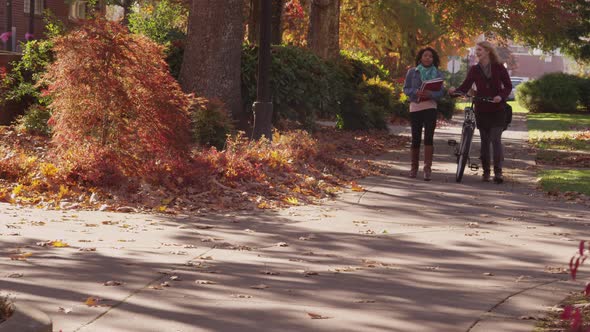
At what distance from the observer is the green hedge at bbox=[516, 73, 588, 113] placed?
5225 cm

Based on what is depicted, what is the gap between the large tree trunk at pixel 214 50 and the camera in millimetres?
19281

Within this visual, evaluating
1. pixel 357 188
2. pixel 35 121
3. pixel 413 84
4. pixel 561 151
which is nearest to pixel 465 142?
pixel 413 84

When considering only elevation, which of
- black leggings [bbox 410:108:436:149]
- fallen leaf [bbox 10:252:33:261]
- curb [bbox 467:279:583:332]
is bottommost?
fallen leaf [bbox 10:252:33:261]

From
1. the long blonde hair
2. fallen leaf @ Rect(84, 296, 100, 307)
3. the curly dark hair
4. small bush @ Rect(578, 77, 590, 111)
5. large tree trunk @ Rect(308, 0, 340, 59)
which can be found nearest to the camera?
fallen leaf @ Rect(84, 296, 100, 307)

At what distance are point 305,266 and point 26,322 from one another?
3585 mm

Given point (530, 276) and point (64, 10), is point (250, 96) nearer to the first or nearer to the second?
point (530, 276)

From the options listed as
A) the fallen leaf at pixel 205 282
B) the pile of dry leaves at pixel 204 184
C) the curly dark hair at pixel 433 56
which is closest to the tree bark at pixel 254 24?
the pile of dry leaves at pixel 204 184

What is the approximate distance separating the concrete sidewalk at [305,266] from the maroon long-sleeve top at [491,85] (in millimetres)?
2603

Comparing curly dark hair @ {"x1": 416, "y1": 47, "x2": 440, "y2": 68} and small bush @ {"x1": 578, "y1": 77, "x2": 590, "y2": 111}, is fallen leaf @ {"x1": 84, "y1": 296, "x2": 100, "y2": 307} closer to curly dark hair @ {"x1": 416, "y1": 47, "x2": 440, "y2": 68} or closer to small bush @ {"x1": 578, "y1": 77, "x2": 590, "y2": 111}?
curly dark hair @ {"x1": 416, "y1": 47, "x2": 440, "y2": 68}

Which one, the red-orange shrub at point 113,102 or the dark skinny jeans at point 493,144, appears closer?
the red-orange shrub at point 113,102

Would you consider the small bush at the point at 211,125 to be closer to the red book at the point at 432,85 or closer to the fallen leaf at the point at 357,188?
the fallen leaf at the point at 357,188

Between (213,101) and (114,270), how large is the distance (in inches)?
375

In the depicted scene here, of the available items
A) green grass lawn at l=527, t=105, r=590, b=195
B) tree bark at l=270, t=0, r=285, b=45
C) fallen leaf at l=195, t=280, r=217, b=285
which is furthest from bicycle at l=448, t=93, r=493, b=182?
tree bark at l=270, t=0, r=285, b=45

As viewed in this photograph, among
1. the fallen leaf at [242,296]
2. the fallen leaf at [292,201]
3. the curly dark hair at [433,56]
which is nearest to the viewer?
the fallen leaf at [242,296]
